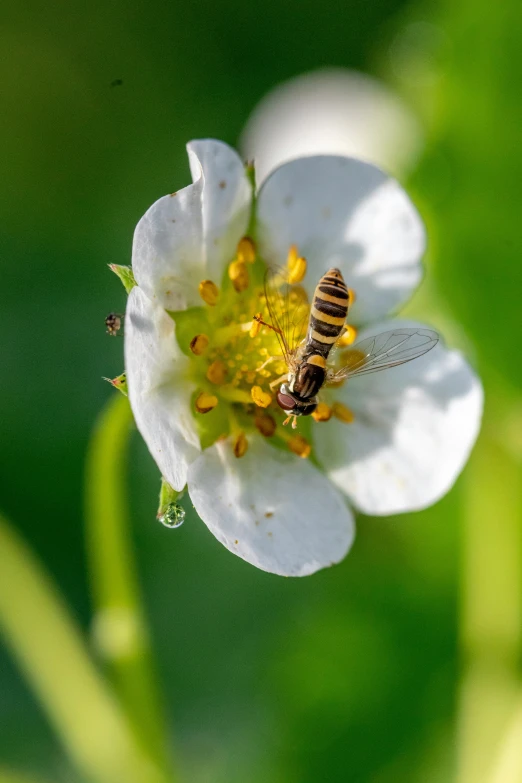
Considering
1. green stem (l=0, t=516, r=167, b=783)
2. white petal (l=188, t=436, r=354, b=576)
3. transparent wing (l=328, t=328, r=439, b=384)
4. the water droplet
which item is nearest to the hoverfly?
transparent wing (l=328, t=328, r=439, b=384)

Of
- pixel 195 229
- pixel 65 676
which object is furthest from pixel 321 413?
pixel 65 676

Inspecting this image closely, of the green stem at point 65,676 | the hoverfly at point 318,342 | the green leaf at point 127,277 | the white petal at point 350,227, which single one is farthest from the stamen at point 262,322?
the green stem at point 65,676

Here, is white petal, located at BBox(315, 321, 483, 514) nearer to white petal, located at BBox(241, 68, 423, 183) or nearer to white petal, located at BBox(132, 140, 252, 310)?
white petal, located at BBox(132, 140, 252, 310)

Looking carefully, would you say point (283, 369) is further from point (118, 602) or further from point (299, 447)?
point (118, 602)

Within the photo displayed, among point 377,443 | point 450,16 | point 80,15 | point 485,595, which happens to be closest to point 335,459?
point 377,443

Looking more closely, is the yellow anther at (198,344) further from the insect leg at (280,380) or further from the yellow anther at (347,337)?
the yellow anther at (347,337)

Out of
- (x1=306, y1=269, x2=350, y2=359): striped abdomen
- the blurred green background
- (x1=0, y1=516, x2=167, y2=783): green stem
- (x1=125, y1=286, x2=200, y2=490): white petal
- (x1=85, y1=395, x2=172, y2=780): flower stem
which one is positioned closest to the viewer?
(x1=125, y1=286, x2=200, y2=490): white petal
